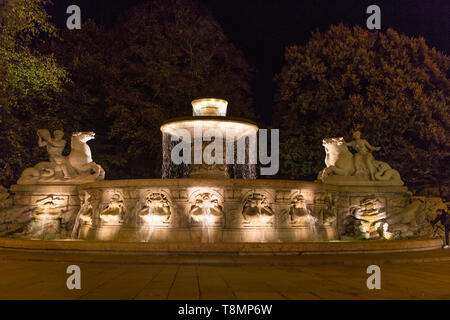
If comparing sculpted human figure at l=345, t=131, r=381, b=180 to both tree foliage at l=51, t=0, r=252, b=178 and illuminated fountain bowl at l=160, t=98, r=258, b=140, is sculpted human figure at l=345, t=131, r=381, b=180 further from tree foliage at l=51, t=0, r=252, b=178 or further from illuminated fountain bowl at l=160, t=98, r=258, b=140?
tree foliage at l=51, t=0, r=252, b=178

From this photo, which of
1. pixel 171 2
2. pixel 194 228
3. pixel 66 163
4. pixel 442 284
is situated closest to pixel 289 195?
pixel 194 228

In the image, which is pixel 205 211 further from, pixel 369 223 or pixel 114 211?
pixel 369 223

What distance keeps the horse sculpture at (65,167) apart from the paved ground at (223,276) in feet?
15.8

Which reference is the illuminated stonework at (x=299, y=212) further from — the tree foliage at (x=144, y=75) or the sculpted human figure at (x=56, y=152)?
the tree foliage at (x=144, y=75)

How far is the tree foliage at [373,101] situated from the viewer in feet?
71.7

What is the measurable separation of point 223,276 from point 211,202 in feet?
11.8

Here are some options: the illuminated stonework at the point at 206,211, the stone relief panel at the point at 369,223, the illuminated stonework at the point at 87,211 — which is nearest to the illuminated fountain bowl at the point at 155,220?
the illuminated stonework at the point at 206,211

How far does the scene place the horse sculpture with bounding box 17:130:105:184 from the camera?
13164 millimetres

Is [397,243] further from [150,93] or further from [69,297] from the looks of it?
[150,93]

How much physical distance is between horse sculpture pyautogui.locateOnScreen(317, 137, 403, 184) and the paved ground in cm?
476

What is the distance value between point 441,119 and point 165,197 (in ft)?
59.4

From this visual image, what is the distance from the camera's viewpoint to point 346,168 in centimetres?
1337

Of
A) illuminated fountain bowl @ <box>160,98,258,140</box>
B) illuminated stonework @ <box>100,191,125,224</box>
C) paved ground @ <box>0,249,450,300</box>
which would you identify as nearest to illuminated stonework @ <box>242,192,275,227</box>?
paved ground @ <box>0,249,450,300</box>

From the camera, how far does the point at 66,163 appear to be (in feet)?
44.4
